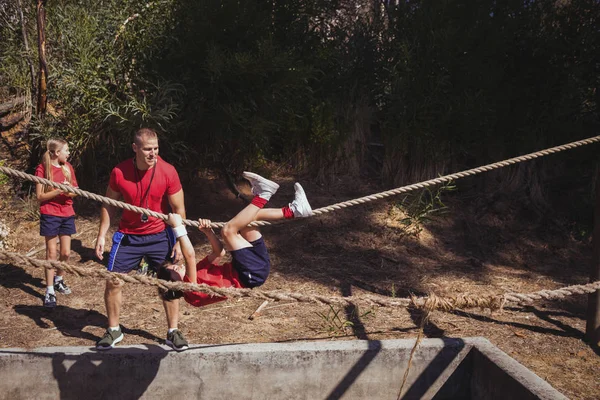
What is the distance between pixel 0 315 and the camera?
18.2 feet

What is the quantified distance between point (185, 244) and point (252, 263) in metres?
0.49

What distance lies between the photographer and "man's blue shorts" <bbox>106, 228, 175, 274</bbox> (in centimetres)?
459

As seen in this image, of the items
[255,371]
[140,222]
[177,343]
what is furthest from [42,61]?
[255,371]

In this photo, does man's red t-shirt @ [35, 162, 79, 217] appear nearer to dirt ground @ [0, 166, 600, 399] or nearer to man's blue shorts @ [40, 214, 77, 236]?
man's blue shorts @ [40, 214, 77, 236]

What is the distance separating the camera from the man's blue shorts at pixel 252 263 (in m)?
4.16

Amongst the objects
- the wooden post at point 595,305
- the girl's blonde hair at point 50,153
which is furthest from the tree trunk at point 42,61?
the wooden post at point 595,305

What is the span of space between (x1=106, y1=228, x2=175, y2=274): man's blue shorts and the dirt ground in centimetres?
78

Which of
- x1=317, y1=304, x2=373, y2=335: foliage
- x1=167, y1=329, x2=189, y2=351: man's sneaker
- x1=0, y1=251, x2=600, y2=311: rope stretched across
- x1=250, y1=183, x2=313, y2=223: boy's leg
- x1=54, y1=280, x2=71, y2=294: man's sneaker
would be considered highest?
x1=250, y1=183, x2=313, y2=223: boy's leg

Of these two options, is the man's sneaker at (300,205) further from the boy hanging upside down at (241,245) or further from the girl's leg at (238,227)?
the girl's leg at (238,227)

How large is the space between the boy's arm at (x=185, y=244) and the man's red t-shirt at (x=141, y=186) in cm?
62

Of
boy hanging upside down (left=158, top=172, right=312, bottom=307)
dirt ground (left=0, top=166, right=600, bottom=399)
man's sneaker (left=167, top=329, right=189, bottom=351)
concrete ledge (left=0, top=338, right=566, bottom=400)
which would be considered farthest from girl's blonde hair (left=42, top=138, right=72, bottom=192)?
man's sneaker (left=167, top=329, right=189, bottom=351)

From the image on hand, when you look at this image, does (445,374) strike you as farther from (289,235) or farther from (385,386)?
(289,235)

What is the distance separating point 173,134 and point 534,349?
4.78 m

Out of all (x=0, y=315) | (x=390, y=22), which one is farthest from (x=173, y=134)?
(x=390, y=22)
